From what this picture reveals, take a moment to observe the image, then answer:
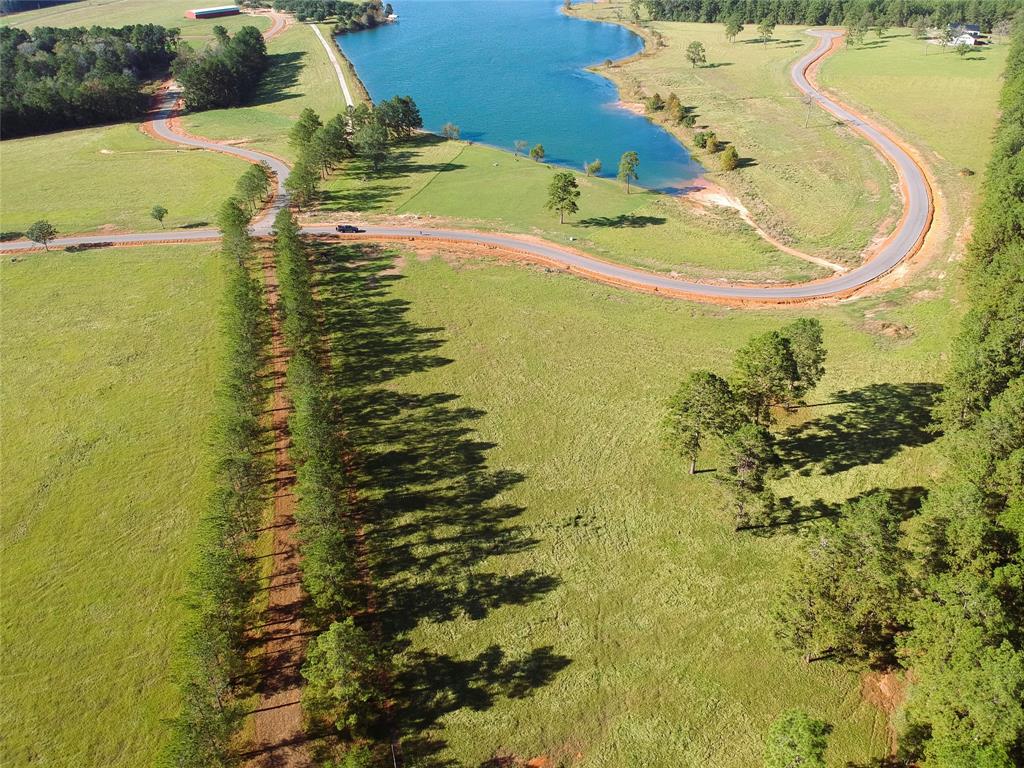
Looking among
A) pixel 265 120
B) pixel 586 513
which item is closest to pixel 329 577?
pixel 586 513

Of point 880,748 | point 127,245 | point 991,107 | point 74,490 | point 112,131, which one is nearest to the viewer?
point 880,748

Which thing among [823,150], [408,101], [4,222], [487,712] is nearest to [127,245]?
[4,222]

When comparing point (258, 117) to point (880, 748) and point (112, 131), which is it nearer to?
point (112, 131)

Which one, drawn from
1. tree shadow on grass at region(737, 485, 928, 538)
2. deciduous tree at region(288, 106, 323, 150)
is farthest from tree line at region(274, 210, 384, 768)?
deciduous tree at region(288, 106, 323, 150)

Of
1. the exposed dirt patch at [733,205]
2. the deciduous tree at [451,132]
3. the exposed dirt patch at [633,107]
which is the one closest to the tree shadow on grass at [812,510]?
the exposed dirt patch at [733,205]

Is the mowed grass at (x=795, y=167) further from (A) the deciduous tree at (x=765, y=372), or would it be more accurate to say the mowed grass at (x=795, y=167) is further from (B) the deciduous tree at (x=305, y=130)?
(B) the deciduous tree at (x=305, y=130)

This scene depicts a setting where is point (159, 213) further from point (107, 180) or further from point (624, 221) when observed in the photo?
point (624, 221)

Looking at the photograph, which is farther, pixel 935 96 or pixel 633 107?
pixel 633 107
